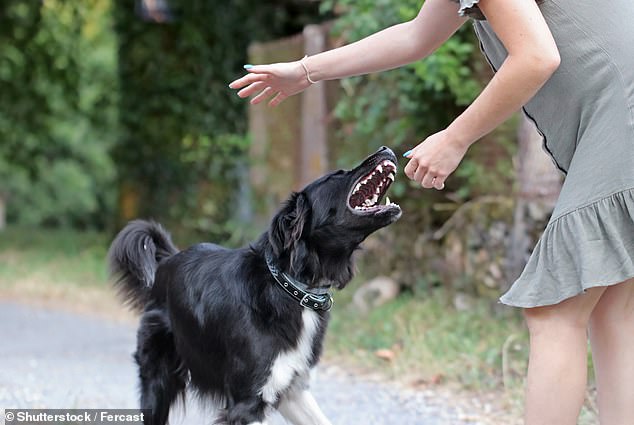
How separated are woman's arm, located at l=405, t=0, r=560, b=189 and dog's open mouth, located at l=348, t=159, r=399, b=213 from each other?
0.66 metres

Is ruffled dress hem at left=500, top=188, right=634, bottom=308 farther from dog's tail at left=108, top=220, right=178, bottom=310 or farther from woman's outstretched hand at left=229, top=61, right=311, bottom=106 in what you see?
dog's tail at left=108, top=220, right=178, bottom=310

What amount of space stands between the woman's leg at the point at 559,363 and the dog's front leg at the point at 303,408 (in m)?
1.10

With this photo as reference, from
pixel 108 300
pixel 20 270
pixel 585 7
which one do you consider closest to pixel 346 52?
pixel 585 7

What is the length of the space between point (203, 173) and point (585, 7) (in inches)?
366

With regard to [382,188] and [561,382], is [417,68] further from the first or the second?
[561,382]

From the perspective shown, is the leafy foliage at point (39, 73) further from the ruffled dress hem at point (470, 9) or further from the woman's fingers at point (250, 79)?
the ruffled dress hem at point (470, 9)

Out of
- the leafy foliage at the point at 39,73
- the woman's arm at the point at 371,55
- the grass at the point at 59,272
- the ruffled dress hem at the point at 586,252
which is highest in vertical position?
the woman's arm at the point at 371,55

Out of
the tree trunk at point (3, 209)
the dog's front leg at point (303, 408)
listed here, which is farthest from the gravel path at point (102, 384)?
the tree trunk at point (3, 209)

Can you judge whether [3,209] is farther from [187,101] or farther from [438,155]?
[438,155]

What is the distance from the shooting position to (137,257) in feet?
13.2

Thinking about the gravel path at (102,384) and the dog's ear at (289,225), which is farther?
the gravel path at (102,384)

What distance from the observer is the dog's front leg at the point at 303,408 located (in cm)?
347

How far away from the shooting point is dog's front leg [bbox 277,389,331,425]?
11.4ft

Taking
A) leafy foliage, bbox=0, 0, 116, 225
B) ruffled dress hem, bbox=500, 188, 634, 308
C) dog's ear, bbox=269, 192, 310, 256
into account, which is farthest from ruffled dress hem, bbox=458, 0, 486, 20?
leafy foliage, bbox=0, 0, 116, 225
